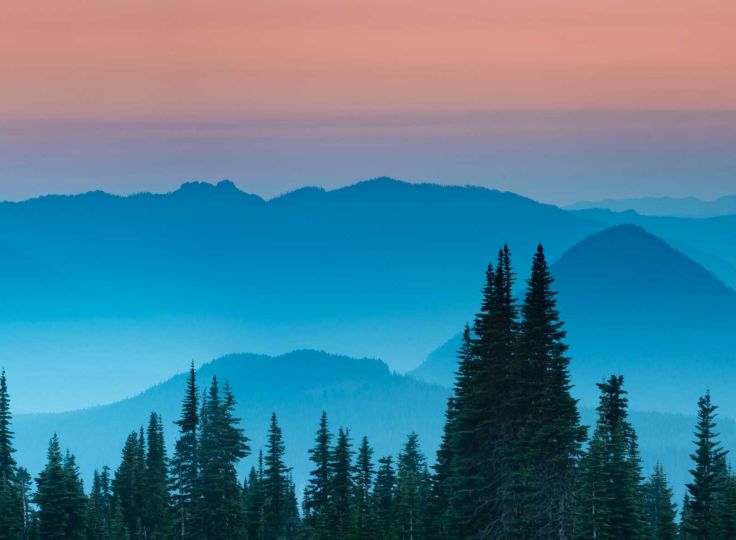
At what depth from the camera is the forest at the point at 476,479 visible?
65.4 metres

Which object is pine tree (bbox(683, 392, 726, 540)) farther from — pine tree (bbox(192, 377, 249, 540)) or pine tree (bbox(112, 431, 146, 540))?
pine tree (bbox(112, 431, 146, 540))

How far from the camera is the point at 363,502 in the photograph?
11244cm

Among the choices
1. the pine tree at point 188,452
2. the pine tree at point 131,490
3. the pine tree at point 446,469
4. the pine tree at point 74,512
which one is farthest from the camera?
the pine tree at point 131,490

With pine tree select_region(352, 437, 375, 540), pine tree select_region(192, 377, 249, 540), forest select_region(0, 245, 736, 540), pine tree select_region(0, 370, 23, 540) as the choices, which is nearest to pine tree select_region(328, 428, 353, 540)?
forest select_region(0, 245, 736, 540)

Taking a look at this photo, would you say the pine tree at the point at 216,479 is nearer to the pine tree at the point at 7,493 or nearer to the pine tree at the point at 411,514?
the pine tree at the point at 411,514

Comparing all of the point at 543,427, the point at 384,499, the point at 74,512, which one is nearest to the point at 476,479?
the point at 543,427

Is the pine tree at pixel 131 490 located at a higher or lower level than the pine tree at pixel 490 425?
higher

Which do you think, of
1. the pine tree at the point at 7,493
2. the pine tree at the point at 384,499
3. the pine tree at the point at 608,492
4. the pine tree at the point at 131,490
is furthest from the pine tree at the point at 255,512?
the pine tree at the point at 608,492

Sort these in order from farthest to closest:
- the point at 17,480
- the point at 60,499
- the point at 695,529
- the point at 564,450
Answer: the point at 17,480 → the point at 60,499 → the point at 695,529 → the point at 564,450

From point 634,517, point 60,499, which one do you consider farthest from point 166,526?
point 634,517

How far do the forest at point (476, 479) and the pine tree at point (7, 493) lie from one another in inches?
6.2

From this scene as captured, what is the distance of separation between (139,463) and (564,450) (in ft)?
233

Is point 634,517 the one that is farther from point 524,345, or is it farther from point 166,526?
point 166,526

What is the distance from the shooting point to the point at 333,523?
346ft
